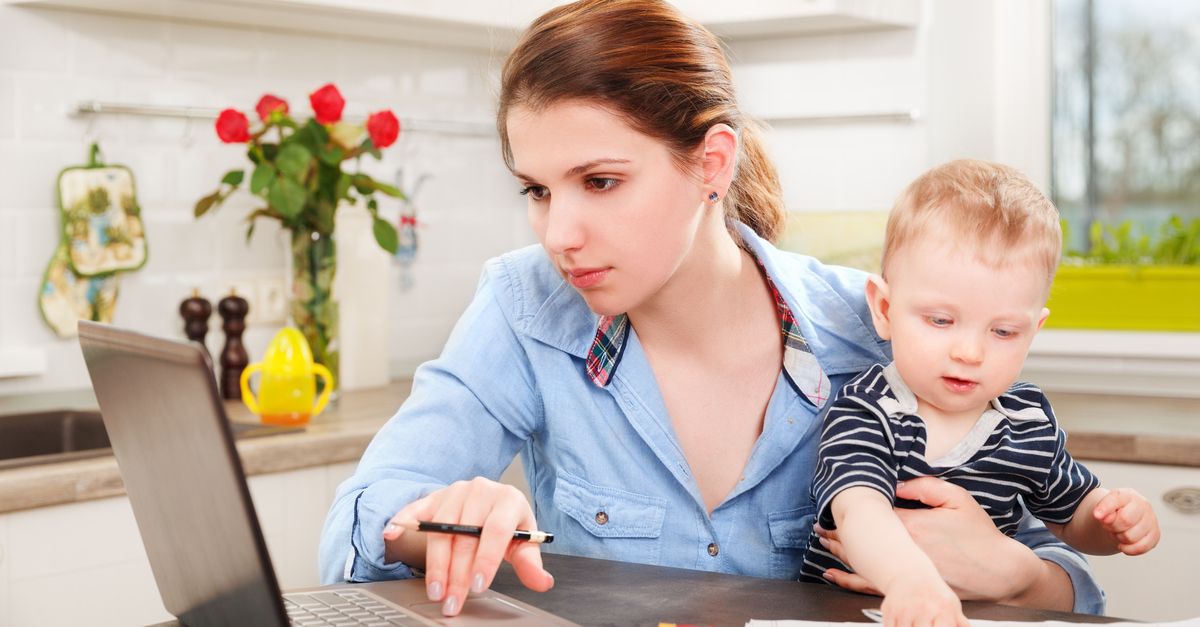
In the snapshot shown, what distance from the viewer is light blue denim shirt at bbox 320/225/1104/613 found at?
142 centimetres

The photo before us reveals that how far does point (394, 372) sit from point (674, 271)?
1.66 metres

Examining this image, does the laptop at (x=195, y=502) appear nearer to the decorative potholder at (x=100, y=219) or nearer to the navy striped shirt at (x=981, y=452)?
the navy striped shirt at (x=981, y=452)

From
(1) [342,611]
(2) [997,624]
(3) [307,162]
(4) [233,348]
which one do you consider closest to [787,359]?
(2) [997,624]

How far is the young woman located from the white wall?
124cm

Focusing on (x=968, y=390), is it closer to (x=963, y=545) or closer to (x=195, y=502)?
(x=963, y=545)

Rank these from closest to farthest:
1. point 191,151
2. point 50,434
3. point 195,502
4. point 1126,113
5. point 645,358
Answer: point 195,502, point 645,358, point 50,434, point 191,151, point 1126,113

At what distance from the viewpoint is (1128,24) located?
9.66 ft

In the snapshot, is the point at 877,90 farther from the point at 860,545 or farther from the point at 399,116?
the point at 860,545

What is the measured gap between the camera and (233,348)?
257 cm

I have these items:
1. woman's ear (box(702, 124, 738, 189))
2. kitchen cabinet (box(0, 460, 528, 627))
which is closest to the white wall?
kitchen cabinet (box(0, 460, 528, 627))

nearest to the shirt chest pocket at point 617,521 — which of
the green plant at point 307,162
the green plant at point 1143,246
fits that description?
the green plant at point 307,162

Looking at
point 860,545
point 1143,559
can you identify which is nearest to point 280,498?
point 860,545

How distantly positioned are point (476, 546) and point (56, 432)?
1.43 meters

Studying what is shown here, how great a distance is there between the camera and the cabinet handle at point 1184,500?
2117mm
